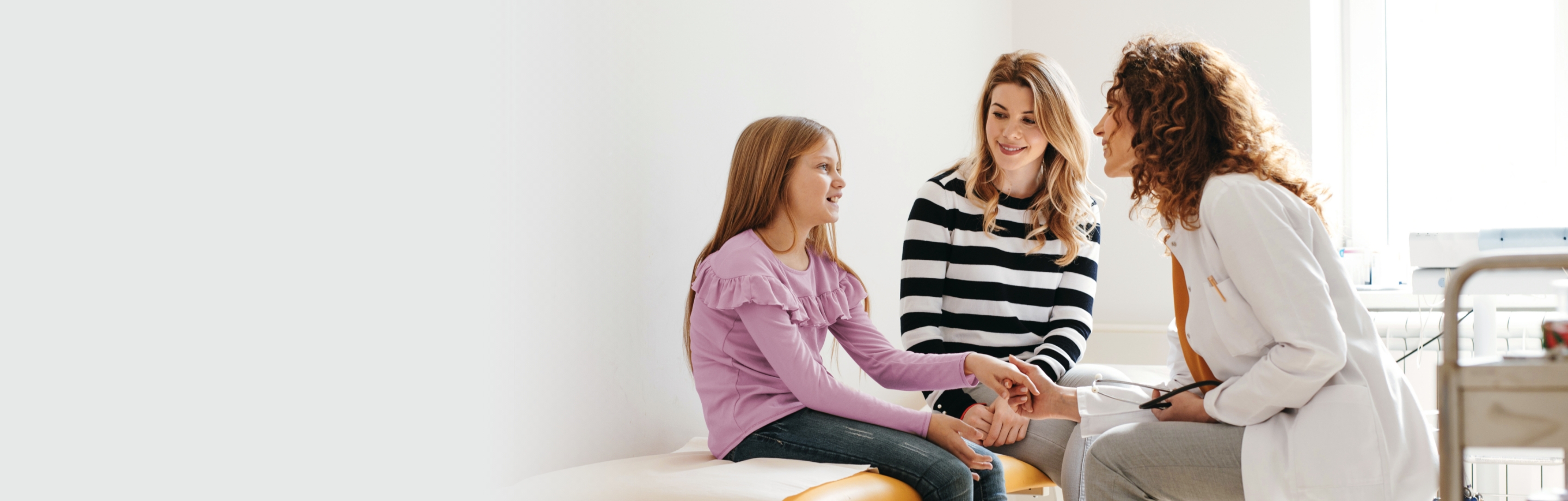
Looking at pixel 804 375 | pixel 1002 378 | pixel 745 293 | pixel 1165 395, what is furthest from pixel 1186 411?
pixel 745 293

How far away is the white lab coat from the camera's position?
1227 mm

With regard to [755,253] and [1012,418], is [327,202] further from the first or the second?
[1012,418]

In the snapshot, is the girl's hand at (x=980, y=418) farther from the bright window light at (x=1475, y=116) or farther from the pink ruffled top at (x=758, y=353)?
the bright window light at (x=1475, y=116)

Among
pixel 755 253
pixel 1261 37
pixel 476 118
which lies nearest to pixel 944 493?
pixel 755 253

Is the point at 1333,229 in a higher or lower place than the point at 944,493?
higher

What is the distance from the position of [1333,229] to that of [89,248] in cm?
148

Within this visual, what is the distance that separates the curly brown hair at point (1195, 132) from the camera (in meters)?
1.37

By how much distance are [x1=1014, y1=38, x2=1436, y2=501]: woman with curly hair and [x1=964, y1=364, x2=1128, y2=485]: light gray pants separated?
217 mm

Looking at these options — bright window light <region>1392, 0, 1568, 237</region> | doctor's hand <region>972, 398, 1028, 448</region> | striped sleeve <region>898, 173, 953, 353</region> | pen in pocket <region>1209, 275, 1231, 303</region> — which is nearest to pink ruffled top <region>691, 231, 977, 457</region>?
doctor's hand <region>972, 398, 1028, 448</region>

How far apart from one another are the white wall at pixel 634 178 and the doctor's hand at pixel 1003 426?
524mm

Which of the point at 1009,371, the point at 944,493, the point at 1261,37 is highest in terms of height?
the point at 1261,37

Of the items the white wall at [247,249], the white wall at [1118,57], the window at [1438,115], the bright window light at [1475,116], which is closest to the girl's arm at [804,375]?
the white wall at [247,249]

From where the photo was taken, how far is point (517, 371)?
53.6 inches

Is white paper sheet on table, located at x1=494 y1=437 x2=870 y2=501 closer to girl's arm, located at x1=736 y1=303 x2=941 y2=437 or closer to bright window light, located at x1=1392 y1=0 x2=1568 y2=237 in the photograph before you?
girl's arm, located at x1=736 y1=303 x2=941 y2=437
